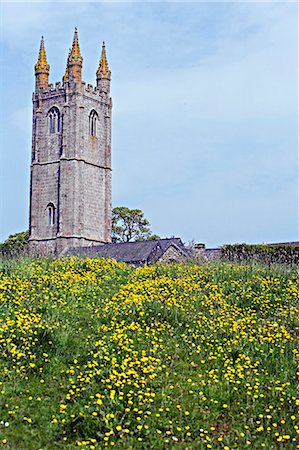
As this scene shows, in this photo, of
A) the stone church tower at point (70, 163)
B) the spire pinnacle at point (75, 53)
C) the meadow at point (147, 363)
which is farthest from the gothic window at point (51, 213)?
the meadow at point (147, 363)

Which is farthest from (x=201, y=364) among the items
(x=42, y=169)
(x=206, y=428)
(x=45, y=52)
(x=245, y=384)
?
(x=45, y=52)

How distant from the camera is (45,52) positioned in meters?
64.2

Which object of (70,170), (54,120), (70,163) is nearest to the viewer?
(70,170)

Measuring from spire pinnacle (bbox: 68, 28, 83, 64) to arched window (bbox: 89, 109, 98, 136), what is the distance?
189 inches

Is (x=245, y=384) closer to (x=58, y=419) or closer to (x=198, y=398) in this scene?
(x=198, y=398)

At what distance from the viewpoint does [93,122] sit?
61188mm

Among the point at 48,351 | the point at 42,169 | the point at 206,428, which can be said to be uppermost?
the point at 42,169

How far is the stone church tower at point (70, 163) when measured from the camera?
57750mm

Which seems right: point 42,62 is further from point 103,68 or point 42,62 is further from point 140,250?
point 140,250

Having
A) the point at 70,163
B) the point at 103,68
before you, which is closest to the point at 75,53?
the point at 103,68

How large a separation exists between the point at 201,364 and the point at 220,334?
119cm

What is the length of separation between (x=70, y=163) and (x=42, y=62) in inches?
479

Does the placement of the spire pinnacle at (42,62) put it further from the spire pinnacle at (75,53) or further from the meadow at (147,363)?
the meadow at (147,363)

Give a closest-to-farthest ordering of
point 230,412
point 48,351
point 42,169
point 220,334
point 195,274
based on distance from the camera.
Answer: point 230,412
point 48,351
point 220,334
point 195,274
point 42,169
